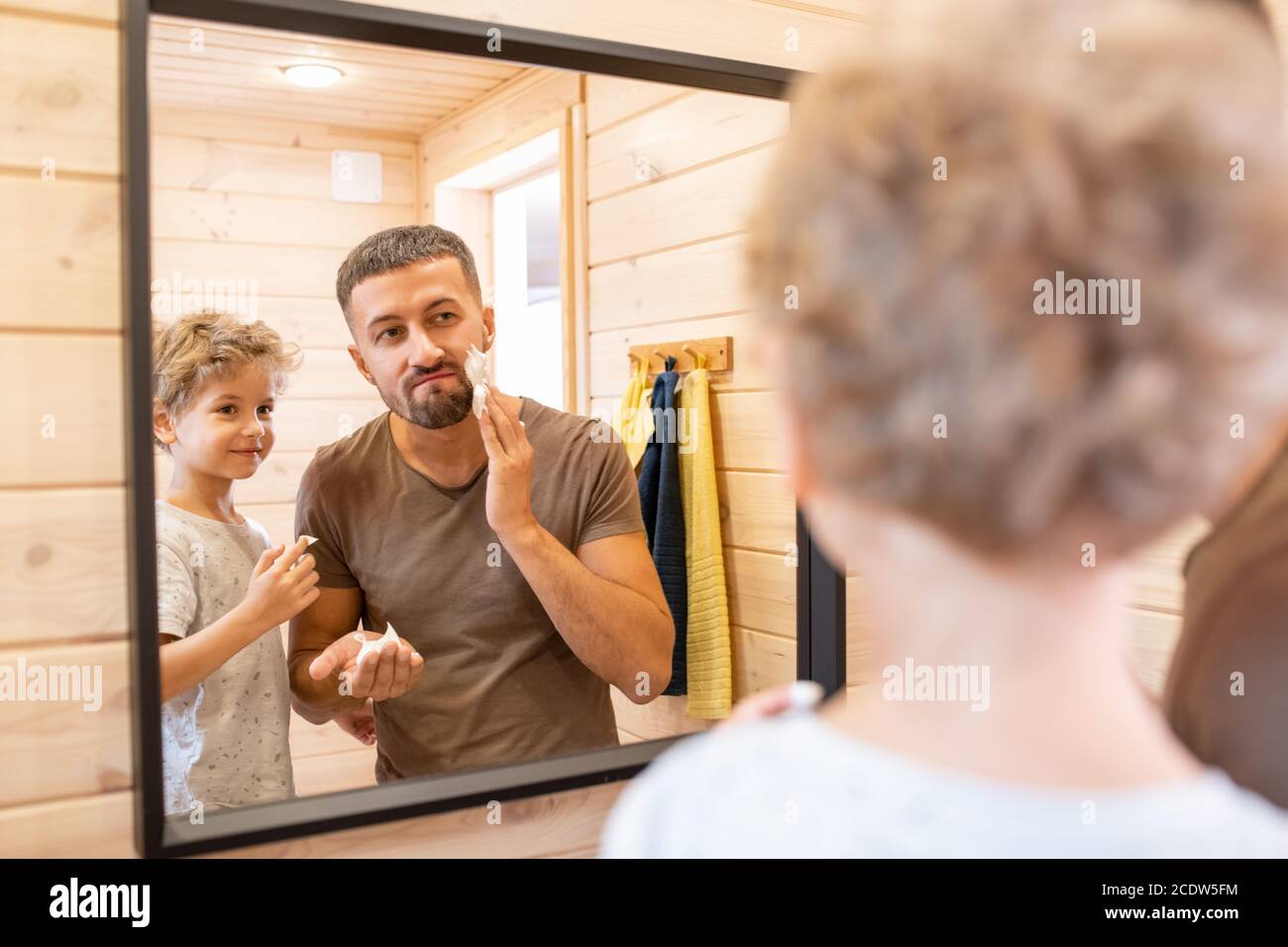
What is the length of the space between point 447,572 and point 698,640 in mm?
345

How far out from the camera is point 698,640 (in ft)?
4.25

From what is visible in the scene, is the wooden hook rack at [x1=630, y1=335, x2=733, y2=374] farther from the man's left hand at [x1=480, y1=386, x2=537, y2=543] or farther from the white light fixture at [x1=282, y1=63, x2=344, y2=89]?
the white light fixture at [x1=282, y1=63, x2=344, y2=89]

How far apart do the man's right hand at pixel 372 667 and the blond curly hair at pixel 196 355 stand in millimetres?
321

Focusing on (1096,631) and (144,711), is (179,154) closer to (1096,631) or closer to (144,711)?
(144,711)

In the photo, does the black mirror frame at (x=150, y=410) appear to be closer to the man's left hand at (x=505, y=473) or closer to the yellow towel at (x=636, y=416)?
the man's left hand at (x=505, y=473)

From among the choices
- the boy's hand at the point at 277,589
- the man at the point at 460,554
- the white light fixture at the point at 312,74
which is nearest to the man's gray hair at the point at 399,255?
the man at the point at 460,554

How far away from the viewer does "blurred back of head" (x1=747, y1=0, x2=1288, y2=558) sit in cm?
31

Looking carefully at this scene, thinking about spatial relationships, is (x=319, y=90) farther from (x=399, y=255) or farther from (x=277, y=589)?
(x=277, y=589)

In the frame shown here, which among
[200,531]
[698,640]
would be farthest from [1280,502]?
[200,531]

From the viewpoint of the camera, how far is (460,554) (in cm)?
114

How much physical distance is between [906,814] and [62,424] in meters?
0.66
